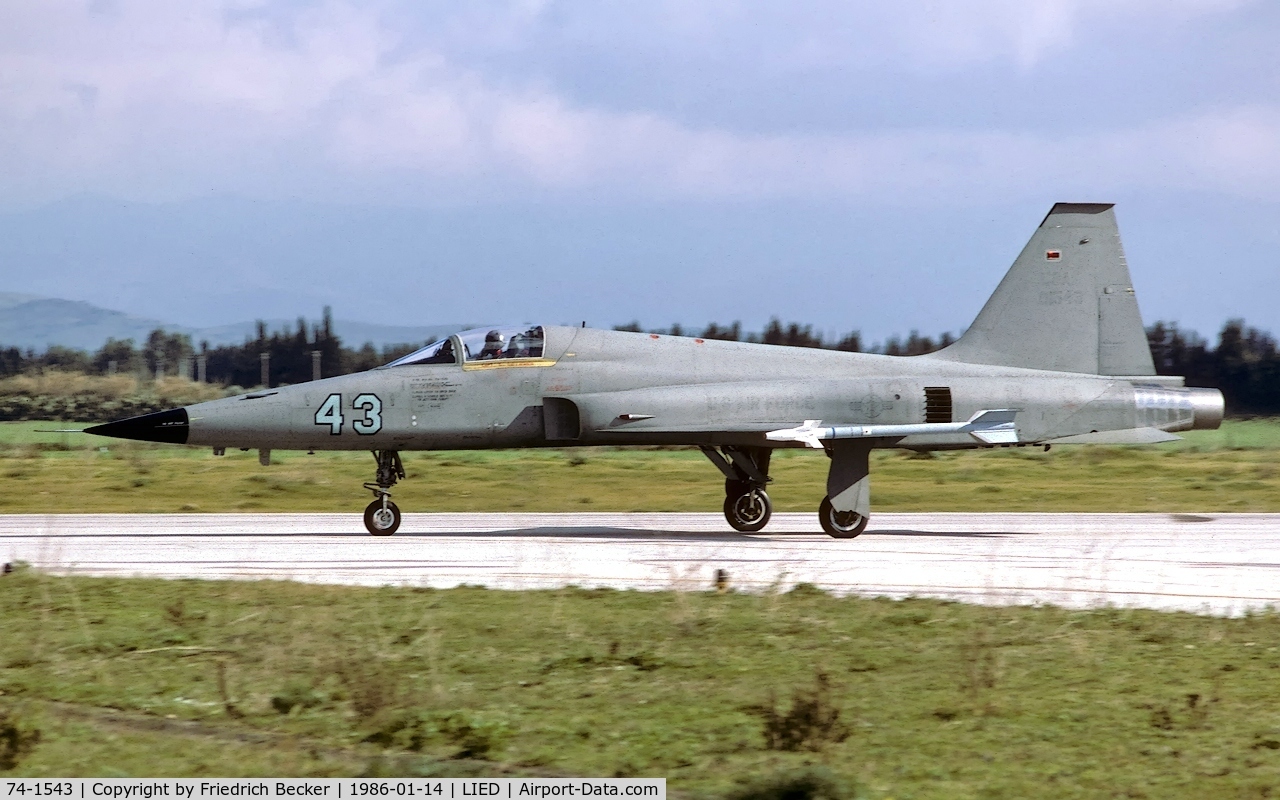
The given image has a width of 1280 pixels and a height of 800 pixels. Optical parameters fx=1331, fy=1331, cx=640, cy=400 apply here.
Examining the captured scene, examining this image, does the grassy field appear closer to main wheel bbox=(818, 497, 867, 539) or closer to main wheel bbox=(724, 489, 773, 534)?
main wheel bbox=(724, 489, 773, 534)

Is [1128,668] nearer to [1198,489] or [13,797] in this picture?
[13,797]

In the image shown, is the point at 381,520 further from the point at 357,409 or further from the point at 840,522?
the point at 840,522

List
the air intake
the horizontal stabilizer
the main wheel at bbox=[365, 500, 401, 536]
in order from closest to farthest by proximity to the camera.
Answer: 1. the main wheel at bbox=[365, 500, 401, 536]
2. the air intake
3. the horizontal stabilizer

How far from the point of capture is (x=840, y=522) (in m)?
18.2

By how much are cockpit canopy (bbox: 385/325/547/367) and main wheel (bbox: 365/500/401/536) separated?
1.96 meters

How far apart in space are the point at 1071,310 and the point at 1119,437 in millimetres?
2021

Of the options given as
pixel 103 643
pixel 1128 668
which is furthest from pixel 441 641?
pixel 1128 668

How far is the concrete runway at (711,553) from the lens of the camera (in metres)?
13.0

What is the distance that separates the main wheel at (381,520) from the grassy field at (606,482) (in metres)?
6.28

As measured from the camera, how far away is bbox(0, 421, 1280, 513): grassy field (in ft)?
82.3

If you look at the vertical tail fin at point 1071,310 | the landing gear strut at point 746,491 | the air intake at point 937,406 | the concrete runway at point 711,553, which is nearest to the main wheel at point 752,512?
the landing gear strut at point 746,491

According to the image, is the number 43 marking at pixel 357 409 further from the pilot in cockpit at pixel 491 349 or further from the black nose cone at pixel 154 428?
the black nose cone at pixel 154 428

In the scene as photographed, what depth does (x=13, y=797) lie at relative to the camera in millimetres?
5695

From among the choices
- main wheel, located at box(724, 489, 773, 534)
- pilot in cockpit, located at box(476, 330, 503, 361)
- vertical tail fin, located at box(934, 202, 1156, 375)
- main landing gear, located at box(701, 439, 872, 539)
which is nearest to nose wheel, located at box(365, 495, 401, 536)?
pilot in cockpit, located at box(476, 330, 503, 361)
